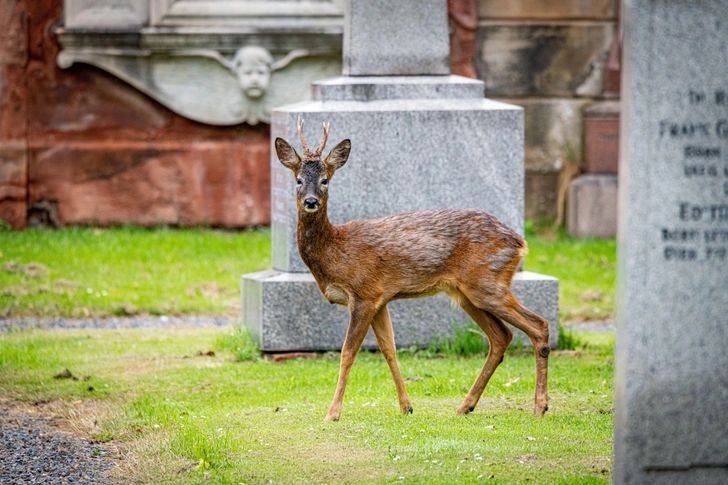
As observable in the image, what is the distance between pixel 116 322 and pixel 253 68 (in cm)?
467

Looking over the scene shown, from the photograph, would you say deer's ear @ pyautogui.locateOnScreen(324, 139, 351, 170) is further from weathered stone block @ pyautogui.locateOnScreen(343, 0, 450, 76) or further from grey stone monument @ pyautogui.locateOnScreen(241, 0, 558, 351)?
weathered stone block @ pyautogui.locateOnScreen(343, 0, 450, 76)

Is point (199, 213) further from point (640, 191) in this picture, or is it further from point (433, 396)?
point (640, 191)

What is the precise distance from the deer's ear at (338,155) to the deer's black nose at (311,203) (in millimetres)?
311

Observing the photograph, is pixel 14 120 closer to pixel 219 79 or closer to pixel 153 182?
pixel 153 182

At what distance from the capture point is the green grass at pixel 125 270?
10945 mm

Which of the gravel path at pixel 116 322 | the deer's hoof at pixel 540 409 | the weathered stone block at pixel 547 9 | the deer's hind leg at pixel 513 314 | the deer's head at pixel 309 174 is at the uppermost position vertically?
the weathered stone block at pixel 547 9

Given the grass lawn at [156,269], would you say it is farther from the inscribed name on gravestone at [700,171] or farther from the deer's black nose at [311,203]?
the inscribed name on gravestone at [700,171]

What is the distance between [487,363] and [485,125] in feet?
8.04

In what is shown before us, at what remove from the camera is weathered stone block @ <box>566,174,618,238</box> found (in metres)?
14.5

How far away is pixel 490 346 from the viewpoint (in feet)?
22.9

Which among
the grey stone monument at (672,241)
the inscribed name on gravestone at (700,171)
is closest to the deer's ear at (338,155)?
the grey stone monument at (672,241)

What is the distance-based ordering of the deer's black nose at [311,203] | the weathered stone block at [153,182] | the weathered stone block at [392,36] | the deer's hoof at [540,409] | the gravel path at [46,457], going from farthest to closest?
the weathered stone block at [153,182] → the weathered stone block at [392,36] → the deer's hoof at [540,409] → the deer's black nose at [311,203] → the gravel path at [46,457]

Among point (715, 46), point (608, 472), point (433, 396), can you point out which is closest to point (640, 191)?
point (715, 46)

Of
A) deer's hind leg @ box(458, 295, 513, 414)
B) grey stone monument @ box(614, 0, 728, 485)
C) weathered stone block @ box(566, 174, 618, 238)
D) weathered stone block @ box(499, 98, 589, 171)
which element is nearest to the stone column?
weathered stone block @ box(499, 98, 589, 171)
